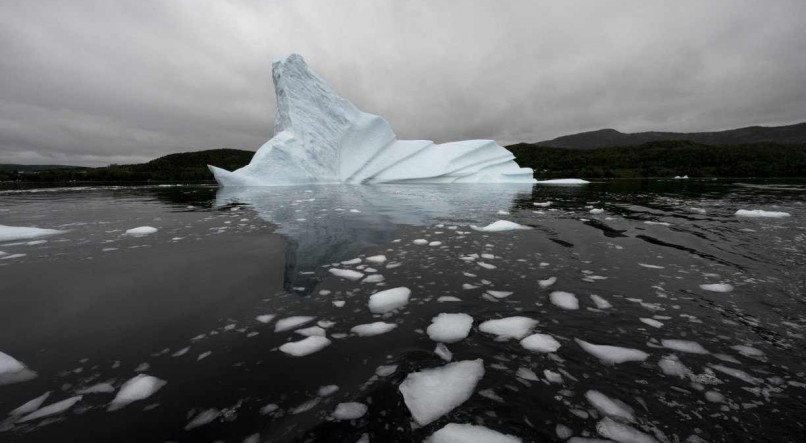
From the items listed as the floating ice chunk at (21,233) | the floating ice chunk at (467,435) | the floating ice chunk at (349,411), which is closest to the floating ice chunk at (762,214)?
the floating ice chunk at (467,435)

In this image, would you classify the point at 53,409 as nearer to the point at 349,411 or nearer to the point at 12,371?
the point at 12,371

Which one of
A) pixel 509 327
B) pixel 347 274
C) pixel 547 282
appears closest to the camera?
pixel 509 327

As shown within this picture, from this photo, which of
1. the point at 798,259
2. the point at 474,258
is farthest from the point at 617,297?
the point at 798,259

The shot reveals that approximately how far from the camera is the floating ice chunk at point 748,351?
1.85 m

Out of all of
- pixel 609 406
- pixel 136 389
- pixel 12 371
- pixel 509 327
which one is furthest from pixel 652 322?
pixel 12 371

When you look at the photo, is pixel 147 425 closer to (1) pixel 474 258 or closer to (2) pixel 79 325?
(2) pixel 79 325

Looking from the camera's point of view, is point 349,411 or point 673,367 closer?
point 349,411

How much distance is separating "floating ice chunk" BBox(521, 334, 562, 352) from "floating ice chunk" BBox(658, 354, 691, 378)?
0.53m

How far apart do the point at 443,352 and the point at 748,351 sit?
5.90 feet

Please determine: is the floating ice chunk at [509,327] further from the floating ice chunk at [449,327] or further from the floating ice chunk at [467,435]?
the floating ice chunk at [467,435]

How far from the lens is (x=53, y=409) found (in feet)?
4.84

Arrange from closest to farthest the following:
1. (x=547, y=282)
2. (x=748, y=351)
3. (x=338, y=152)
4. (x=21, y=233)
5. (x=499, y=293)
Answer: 1. (x=748, y=351)
2. (x=499, y=293)
3. (x=547, y=282)
4. (x=21, y=233)
5. (x=338, y=152)

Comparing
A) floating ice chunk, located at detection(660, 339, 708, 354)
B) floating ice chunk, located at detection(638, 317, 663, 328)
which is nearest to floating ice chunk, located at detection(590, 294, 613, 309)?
floating ice chunk, located at detection(638, 317, 663, 328)

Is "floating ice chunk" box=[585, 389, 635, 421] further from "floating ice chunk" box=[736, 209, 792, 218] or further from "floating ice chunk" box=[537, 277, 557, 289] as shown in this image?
"floating ice chunk" box=[736, 209, 792, 218]
